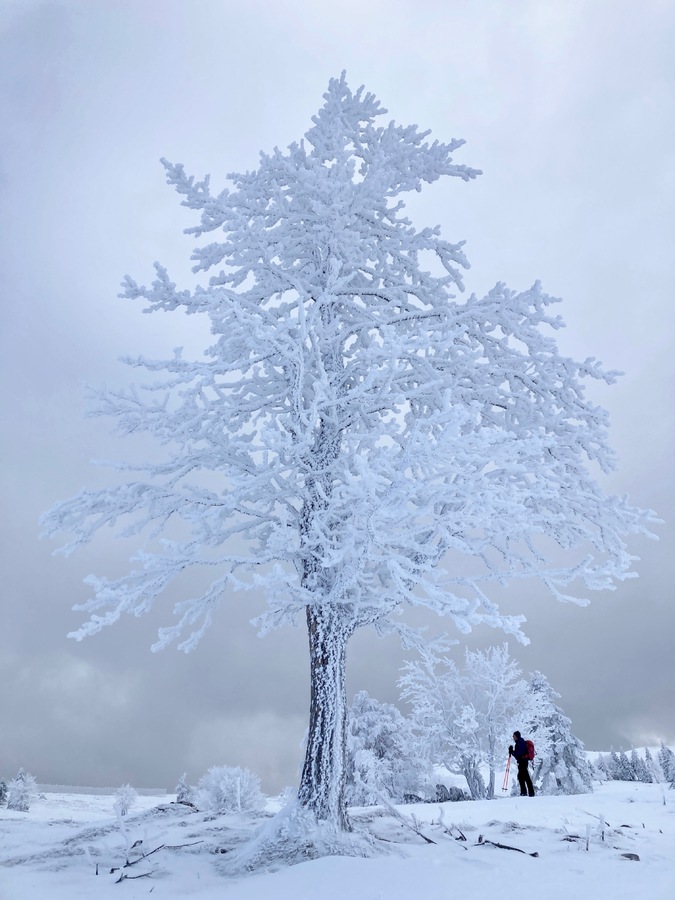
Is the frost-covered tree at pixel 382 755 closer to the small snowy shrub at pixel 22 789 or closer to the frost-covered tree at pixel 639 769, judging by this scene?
the small snowy shrub at pixel 22 789

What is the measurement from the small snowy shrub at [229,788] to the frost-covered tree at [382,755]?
12.2 ft

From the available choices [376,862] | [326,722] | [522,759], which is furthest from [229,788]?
[376,862]

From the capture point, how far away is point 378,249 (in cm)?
909

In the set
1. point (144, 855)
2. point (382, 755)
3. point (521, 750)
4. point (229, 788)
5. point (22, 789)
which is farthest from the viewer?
point (22, 789)

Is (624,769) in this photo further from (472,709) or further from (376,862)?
(376,862)

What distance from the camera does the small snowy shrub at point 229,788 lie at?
18125 mm

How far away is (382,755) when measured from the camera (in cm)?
2300

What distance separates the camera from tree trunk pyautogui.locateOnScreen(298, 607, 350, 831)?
644 centimetres

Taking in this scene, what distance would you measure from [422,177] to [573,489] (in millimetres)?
5719

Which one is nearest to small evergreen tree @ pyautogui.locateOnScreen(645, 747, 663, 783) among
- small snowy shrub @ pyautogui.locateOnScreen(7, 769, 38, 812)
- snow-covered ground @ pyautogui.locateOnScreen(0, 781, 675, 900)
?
small snowy shrub @ pyautogui.locateOnScreen(7, 769, 38, 812)

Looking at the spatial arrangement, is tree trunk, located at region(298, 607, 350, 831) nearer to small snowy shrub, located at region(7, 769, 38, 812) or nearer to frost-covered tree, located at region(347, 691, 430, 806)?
frost-covered tree, located at region(347, 691, 430, 806)

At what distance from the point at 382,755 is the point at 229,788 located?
6765mm

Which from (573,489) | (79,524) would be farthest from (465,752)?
(79,524)

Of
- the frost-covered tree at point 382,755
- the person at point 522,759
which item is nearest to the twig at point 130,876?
the person at point 522,759
